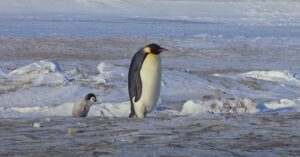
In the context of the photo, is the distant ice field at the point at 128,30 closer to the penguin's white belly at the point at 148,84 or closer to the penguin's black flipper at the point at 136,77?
the penguin's black flipper at the point at 136,77

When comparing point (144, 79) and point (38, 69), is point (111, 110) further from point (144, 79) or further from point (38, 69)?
point (38, 69)

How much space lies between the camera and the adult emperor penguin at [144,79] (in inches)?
346

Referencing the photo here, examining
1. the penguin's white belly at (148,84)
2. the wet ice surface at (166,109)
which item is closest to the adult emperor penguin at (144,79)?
the penguin's white belly at (148,84)

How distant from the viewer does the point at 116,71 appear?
15773 mm

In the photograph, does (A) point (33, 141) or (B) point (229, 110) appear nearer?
(A) point (33, 141)

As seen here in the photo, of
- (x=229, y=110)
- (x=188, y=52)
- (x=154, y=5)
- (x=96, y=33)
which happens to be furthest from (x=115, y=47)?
(x=154, y=5)

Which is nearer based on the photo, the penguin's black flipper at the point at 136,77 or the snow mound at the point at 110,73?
the penguin's black flipper at the point at 136,77

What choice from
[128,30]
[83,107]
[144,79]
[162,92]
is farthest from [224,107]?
[128,30]

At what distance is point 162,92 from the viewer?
1395 cm

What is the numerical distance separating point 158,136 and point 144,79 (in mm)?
2451

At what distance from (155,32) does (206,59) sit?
13.1 meters

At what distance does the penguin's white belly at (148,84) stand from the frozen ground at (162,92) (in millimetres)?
420

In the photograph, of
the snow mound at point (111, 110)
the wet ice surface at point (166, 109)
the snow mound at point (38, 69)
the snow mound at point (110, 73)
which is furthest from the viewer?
the snow mound at point (38, 69)

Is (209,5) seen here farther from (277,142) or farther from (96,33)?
(277,142)
